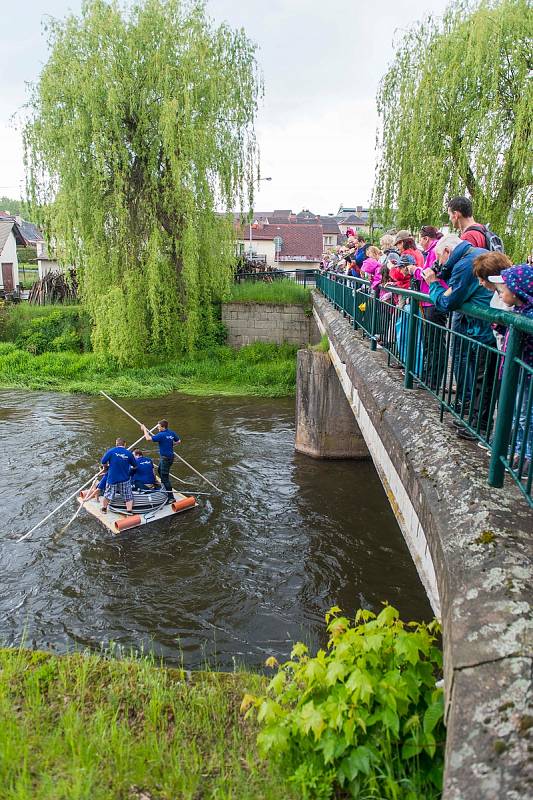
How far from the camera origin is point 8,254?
121 feet

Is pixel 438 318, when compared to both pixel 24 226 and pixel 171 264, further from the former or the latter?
pixel 24 226

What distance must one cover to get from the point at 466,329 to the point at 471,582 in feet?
6.98

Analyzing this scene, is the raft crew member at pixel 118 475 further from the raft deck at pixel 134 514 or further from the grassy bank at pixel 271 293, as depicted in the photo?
the grassy bank at pixel 271 293

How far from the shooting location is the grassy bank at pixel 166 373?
59.5ft

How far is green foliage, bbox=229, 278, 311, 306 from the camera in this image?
68.2 feet

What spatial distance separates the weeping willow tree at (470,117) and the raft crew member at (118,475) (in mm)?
10832

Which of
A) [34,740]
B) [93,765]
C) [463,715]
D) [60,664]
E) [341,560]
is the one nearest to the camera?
[463,715]

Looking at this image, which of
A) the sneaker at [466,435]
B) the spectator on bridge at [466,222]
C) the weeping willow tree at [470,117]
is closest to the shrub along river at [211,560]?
the sneaker at [466,435]

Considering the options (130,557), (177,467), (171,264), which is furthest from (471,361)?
(171,264)

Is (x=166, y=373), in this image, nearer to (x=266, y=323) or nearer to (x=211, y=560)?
(x=266, y=323)

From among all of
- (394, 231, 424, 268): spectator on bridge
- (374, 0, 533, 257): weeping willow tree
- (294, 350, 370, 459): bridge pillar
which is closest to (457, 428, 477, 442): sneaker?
(394, 231, 424, 268): spectator on bridge

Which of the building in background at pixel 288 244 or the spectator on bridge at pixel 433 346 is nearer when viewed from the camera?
the spectator on bridge at pixel 433 346

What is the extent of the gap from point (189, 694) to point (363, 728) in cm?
179

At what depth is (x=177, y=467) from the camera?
11.9 m
